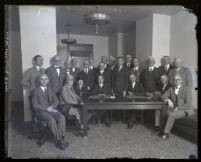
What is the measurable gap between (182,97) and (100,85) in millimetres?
760

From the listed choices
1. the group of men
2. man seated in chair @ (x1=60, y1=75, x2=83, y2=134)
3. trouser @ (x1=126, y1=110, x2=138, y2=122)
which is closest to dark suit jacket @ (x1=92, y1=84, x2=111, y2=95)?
the group of men

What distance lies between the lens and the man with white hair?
5.46ft

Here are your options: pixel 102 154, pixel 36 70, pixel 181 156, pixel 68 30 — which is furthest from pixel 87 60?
pixel 181 156

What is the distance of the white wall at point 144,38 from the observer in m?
1.84

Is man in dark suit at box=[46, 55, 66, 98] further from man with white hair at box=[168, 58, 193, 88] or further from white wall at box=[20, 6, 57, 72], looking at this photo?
man with white hair at box=[168, 58, 193, 88]

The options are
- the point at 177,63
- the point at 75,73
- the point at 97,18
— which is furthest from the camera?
the point at 75,73

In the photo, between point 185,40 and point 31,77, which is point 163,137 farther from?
point 31,77

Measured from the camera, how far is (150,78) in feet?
6.25

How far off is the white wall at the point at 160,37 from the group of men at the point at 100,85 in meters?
0.07

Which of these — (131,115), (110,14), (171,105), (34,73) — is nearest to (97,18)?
(110,14)

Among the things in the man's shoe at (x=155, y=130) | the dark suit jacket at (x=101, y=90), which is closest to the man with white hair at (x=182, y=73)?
the man's shoe at (x=155, y=130)

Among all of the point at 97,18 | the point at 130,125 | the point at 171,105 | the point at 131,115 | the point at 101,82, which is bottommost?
the point at 130,125
